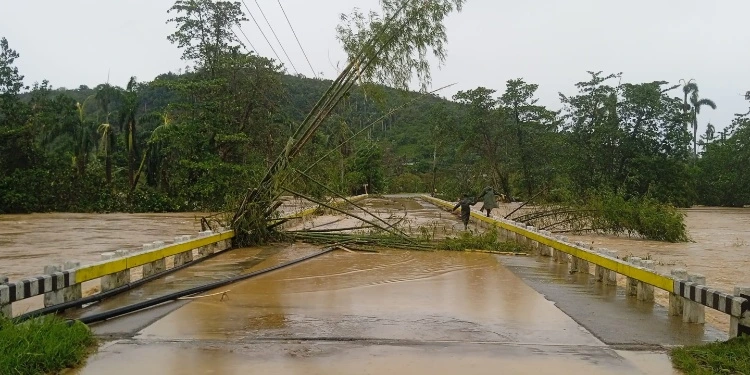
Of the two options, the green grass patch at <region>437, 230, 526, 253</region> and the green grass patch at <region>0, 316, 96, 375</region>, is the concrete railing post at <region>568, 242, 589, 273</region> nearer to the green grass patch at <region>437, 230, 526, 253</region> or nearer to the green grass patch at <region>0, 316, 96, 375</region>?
the green grass patch at <region>437, 230, 526, 253</region>

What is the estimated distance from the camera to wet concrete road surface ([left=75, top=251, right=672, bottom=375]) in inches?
216

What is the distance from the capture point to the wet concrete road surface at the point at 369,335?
548cm

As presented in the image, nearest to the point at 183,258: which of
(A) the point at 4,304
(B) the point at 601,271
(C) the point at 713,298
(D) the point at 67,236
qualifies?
(A) the point at 4,304

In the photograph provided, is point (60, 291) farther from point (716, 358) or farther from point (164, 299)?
point (716, 358)

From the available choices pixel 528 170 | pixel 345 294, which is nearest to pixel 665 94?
pixel 528 170

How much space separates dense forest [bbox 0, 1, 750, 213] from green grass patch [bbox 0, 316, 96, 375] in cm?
1438

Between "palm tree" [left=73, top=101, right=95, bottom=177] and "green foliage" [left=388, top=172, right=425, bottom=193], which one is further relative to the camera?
"green foliage" [left=388, top=172, right=425, bottom=193]

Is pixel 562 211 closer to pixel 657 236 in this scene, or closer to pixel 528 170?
pixel 657 236

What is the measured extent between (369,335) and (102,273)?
3781 mm

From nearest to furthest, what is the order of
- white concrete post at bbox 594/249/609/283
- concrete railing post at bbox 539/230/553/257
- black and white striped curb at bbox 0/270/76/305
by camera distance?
black and white striped curb at bbox 0/270/76/305 → white concrete post at bbox 594/249/609/283 → concrete railing post at bbox 539/230/553/257

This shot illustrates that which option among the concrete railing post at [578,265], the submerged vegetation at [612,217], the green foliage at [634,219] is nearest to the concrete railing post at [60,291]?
the concrete railing post at [578,265]

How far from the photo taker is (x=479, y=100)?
5259cm

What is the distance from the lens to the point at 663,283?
7848 mm

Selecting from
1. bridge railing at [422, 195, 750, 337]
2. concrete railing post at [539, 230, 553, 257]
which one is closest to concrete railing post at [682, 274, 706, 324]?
bridge railing at [422, 195, 750, 337]
